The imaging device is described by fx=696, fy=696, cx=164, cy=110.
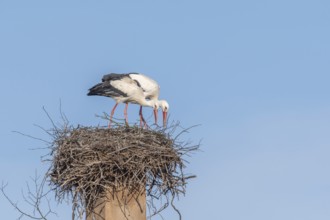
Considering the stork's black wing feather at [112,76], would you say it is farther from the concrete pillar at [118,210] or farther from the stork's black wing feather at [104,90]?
the concrete pillar at [118,210]

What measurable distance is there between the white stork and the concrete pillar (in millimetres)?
6901

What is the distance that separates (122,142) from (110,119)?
1957mm

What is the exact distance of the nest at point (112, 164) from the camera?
674 cm

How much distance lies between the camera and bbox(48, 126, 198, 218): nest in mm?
6742

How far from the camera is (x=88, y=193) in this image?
22.4 ft

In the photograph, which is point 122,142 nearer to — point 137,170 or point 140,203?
point 137,170

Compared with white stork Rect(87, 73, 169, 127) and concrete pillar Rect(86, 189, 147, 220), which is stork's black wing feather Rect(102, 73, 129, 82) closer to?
white stork Rect(87, 73, 169, 127)

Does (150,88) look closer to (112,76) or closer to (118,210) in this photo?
(112,76)

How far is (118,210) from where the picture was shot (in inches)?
248

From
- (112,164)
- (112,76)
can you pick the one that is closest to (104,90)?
(112,76)

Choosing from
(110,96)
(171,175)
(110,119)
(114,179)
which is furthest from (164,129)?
(110,96)

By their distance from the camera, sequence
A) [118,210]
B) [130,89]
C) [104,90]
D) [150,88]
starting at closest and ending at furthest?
[118,210] < [104,90] < [130,89] < [150,88]

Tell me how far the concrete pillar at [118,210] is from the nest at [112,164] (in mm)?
80

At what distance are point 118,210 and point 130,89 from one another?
7461 millimetres
